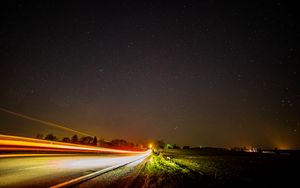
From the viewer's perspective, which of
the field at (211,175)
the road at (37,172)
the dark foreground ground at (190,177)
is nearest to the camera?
the road at (37,172)

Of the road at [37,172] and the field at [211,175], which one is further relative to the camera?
the field at [211,175]

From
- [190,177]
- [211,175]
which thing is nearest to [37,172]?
[190,177]

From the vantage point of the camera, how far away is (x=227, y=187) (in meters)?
11.8

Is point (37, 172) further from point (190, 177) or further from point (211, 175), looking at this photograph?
point (211, 175)

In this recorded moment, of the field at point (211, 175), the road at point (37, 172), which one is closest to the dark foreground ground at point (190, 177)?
the field at point (211, 175)

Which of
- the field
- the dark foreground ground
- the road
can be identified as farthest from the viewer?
the field

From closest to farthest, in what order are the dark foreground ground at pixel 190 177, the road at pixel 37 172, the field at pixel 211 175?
the road at pixel 37 172
the dark foreground ground at pixel 190 177
the field at pixel 211 175

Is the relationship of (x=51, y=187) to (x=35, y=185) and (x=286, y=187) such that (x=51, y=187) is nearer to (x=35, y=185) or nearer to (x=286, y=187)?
(x=35, y=185)

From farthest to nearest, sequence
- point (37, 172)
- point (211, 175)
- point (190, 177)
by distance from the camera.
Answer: point (211, 175)
point (190, 177)
point (37, 172)

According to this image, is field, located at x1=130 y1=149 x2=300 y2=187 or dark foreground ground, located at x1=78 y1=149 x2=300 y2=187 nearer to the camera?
dark foreground ground, located at x1=78 y1=149 x2=300 y2=187

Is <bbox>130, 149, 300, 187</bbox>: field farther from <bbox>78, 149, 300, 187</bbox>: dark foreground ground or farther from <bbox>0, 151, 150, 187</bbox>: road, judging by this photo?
<bbox>0, 151, 150, 187</bbox>: road

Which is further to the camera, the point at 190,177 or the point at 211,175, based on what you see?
the point at 211,175

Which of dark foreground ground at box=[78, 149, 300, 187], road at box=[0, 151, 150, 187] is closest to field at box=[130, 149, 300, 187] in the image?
dark foreground ground at box=[78, 149, 300, 187]

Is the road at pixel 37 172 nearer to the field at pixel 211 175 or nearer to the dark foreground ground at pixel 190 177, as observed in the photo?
the dark foreground ground at pixel 190 177
